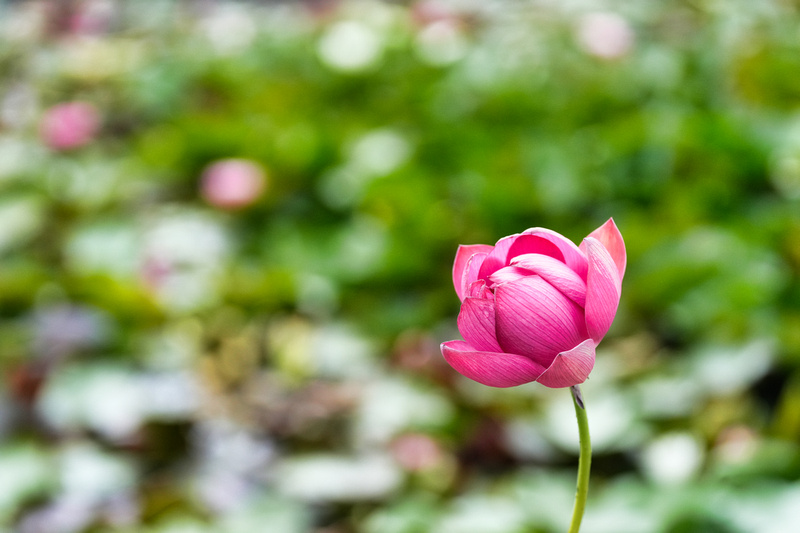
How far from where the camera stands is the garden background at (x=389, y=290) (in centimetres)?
68

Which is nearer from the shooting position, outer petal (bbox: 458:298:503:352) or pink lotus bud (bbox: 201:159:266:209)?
outer petal (bbox: 458:298:503:352)

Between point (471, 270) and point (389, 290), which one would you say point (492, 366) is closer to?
point (471, 270)

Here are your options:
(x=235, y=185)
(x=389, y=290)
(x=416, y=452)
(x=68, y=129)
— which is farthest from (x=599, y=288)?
Answer: (x=68, y=129)

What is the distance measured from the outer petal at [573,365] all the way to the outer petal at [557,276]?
2 centimetres

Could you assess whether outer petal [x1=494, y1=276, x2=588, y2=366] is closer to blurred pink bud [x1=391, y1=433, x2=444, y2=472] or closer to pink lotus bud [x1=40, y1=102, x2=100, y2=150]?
blurred pink bud [x1=391, y1=433, x2=444, y2=472]

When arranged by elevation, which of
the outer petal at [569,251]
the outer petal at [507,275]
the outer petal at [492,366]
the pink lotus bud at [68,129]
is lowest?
the outer petal at [492,366]

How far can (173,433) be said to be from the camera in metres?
0.79

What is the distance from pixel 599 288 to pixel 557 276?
2cm

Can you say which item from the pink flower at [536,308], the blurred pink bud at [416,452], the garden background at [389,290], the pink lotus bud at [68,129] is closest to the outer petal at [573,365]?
the pink flower at [536,308]

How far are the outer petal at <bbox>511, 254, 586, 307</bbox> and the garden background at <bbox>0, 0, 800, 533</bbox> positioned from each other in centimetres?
36

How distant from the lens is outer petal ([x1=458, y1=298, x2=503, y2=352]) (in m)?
0.23

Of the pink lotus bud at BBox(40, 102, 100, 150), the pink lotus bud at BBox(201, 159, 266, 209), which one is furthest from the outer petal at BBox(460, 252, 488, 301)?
the pink lotus bud at BBox(40, 102, 100, 150)

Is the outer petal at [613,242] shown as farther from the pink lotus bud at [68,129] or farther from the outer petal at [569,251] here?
the pink lotus bud at [68,129]

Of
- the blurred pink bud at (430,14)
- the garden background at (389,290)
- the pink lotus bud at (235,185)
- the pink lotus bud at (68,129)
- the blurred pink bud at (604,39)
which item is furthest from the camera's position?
the blurred pink bud at (430,14)
